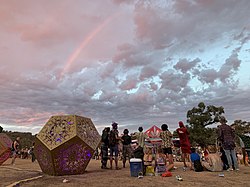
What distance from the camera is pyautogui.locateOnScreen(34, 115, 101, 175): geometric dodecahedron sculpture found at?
8383 mm

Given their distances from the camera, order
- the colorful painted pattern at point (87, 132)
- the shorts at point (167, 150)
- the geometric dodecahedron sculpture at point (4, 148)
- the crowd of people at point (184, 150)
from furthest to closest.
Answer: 1. the geometric dodecahedron sculpture at point (4, 148)
2. the shorts at point (167, 150)
3. the colorful painted pattern at point (87, 132)
4. the crowd of people at point (184, 150)

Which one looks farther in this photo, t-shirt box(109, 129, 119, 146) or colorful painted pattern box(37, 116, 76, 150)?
t-shirt box(109, 129, 119, 146)

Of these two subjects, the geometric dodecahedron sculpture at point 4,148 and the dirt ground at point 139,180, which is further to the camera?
the geometric dodecahedron sculpture at point 4,148

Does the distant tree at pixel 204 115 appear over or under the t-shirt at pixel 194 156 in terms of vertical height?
over

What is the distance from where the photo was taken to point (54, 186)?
619 centimetres

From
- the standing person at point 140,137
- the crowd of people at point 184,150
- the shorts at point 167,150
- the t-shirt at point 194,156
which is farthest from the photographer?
the standing person at point 140,137

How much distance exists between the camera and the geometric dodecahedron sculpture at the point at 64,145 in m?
8.38

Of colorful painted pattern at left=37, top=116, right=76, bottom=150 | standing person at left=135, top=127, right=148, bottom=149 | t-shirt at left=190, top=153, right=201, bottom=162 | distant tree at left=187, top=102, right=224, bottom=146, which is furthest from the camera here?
distant tree at left=187, top=102, right=224, bottom=146

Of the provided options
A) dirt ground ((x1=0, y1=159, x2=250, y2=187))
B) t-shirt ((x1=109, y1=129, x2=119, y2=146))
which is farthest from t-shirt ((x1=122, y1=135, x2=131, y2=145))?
dirt ground ((x1=0, y1=159, x2=250, y2=187))

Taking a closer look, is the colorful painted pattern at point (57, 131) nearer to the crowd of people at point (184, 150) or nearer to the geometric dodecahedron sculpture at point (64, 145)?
Result: the geometric dodecahedron sculpture at point (64, 145)

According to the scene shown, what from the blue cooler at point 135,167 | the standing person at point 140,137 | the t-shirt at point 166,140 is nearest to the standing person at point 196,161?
the t-shirt at point 166,140

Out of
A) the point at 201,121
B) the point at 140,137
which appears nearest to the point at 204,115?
the point at 201,121

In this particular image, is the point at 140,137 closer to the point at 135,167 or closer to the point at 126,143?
the point at 126,143

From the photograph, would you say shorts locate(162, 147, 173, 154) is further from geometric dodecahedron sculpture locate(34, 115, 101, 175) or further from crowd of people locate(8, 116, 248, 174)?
geometric dodecahedron sculpture locate(34, 115, 101, 175)
